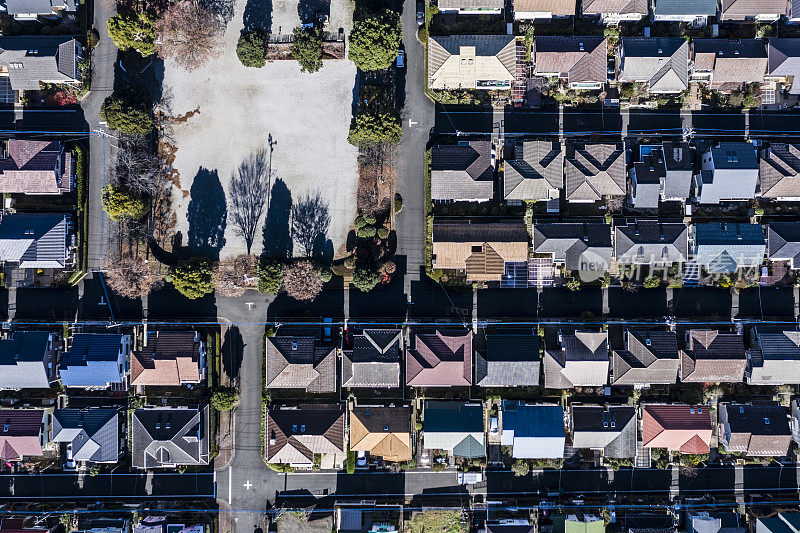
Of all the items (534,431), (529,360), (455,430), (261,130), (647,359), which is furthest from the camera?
(261,130)

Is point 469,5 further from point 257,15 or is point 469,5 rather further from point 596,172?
point 257,15

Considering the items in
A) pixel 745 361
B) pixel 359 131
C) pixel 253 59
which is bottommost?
pixel 745 361

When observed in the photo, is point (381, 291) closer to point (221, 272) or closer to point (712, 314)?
point (221, 272)

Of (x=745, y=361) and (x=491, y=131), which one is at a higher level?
(x=491, y=131)

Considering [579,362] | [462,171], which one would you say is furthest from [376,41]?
[579,362]

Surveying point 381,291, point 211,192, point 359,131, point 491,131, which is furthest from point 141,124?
point 491,131

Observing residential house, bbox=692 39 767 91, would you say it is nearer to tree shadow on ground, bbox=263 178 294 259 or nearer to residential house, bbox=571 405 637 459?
residential house, bbox=571 405 637 459
